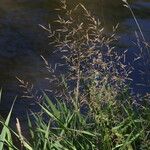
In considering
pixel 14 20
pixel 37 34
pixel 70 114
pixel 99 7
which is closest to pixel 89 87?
pixel 70 114

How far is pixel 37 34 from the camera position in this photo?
9117 millimetres

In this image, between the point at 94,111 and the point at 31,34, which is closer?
the point at 94,111

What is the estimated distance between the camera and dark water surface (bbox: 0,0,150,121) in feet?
23.4

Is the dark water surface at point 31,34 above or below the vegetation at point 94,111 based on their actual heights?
below

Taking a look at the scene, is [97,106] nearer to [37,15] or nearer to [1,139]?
[1,139]

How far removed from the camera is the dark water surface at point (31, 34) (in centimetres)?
714

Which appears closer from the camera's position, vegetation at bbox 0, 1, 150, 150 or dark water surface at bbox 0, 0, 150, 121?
vegetation at bbox 0, 1, 150, 150

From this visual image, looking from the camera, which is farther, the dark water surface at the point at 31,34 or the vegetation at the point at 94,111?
the dark water surface at the point at 31,34

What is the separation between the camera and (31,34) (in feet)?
29.8

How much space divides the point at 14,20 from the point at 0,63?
6.35 ft

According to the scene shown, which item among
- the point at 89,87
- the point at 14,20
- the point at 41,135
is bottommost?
the point at 14,20

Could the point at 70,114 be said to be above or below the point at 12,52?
above

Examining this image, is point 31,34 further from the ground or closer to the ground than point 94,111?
closer to the ground

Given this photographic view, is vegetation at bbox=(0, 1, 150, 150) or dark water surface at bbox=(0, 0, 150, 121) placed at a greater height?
vegetation at bbox=(0, 1, 150, 150)
